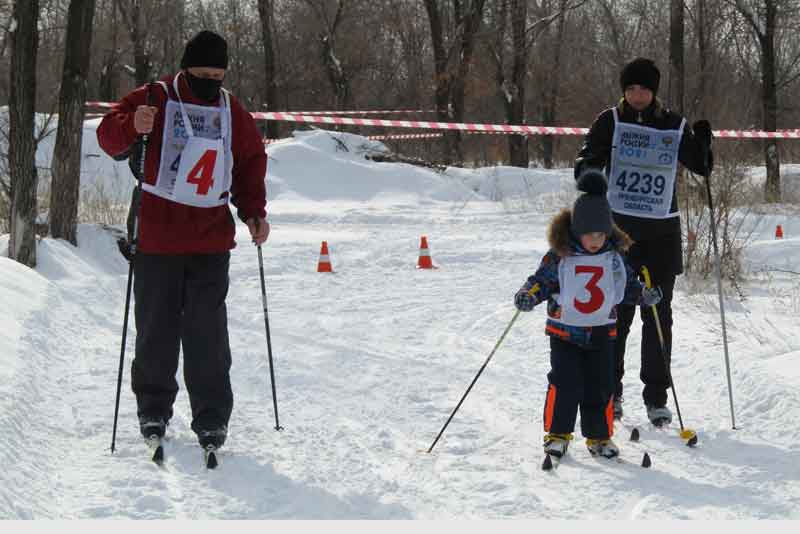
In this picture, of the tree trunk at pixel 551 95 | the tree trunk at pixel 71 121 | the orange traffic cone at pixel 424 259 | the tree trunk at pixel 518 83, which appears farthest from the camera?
the tree trunk at pixel 551 95

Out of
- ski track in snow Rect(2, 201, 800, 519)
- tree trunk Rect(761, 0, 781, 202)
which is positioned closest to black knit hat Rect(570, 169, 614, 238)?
ski track in snow Rect(2, 201, 800, 519)

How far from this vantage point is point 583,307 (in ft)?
15.9

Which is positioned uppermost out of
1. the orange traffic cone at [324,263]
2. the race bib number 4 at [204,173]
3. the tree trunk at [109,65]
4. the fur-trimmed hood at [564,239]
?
the tree trunk at [109,65]

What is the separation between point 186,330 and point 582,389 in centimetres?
196

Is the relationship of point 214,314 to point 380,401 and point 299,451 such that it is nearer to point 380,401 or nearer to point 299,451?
point 299,451

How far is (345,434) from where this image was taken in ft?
17.4

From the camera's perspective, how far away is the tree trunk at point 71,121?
35.4 feet

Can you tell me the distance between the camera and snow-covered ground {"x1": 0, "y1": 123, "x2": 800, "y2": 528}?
4.20 metres

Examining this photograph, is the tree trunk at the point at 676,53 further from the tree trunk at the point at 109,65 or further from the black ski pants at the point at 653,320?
the tree trunk at the point at 109,65

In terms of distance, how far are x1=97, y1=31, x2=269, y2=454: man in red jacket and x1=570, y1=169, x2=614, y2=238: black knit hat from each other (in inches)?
59.9

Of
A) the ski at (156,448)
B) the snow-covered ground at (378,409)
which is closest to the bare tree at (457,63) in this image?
the snow-covered ground at (378,409)

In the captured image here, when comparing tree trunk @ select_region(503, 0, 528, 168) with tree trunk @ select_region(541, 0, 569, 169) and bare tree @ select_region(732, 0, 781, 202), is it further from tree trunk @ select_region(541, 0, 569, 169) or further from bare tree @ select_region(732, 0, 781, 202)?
bare tree @ select_region(732, 0, 781, 202)

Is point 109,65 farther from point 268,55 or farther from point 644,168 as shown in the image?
point 644,168

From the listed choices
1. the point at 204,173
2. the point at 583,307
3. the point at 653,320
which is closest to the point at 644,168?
the point at 653,320
